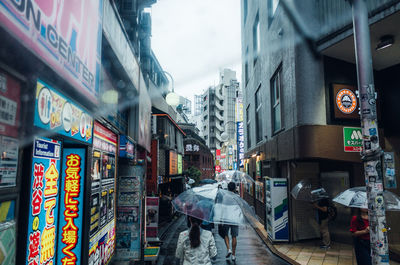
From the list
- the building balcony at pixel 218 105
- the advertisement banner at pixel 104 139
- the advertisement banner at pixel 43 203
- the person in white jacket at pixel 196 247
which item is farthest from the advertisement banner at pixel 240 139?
the building balcony at pixel 218 105

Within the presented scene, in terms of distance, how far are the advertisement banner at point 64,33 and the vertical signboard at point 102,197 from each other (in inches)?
77.8

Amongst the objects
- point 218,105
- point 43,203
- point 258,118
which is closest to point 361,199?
point 43,203

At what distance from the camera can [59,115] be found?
4094 mm

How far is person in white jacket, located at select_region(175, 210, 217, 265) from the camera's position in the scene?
446cm

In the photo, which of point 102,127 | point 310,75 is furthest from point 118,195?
point 310,75

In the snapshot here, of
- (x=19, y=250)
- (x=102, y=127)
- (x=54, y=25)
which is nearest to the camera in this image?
(x=19, y=250)

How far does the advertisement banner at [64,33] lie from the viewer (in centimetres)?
277

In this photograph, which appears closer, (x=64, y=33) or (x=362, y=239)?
(x=64, y=33)

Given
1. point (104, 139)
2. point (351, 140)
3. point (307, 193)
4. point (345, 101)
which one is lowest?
point (307, 193)

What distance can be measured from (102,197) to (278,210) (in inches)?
276

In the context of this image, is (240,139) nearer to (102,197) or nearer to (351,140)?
(351,140)

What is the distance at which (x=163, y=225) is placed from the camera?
16047 millimetres

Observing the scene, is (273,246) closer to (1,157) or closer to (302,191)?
(302,191)

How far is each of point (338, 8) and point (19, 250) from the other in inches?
421
